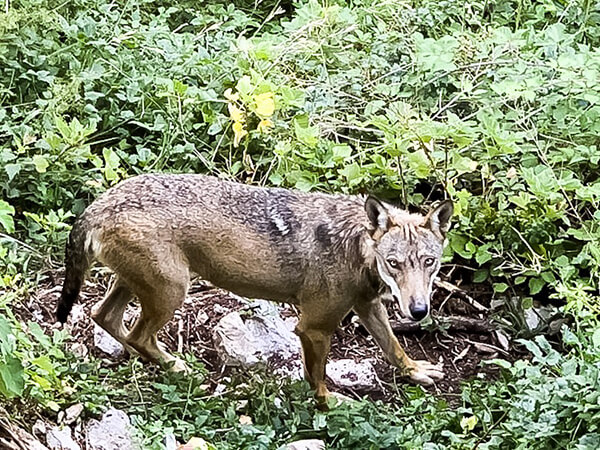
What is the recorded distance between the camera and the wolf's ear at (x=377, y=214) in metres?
5.87

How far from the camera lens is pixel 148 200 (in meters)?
5.88

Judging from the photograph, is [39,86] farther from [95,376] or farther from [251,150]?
[95,376]

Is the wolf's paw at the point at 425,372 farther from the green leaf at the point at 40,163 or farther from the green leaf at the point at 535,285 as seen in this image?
the green leaf at the point at 40,163

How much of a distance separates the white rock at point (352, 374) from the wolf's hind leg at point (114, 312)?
1243mm

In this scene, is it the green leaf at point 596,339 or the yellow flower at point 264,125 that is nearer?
the green leaf at point 596,339

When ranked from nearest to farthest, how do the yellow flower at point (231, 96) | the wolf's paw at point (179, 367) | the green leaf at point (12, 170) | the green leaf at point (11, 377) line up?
the green leaf at point (11, 377)
the wolf's paw at point (179, 367)
the green leaf at point (12, 170)
the yellow flower at point (231, 96)

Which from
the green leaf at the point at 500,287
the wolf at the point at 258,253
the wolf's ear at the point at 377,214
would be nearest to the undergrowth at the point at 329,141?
the green leaf at the point at 500,287

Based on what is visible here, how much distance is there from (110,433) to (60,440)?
279 millimetres

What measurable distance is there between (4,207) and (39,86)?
139 inches

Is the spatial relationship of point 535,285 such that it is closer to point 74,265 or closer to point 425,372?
point 425,372

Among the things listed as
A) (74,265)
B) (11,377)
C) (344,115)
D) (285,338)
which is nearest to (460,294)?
(285,338)

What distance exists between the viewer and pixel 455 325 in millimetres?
6992

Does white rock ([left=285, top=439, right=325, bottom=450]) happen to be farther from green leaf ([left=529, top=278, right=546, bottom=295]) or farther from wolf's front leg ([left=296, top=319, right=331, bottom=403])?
green leaf ([left=529, top=278, right=546, bottom=295])

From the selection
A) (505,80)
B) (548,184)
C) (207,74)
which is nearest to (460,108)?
(505,80)
